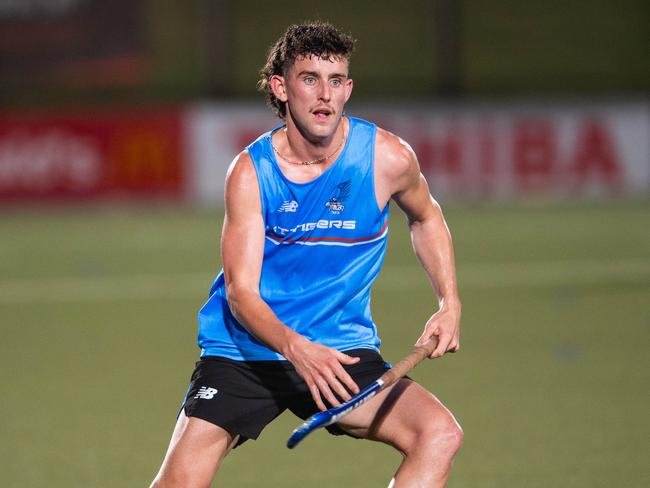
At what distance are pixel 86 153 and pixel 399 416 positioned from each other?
1269 centimetres

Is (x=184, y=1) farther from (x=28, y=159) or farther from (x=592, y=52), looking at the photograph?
(x=28, y=159)

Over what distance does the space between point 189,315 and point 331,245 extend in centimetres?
535

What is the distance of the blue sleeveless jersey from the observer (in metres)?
4.20

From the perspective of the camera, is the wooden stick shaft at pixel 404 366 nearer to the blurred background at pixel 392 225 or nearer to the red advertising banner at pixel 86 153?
the blurred background at pixel 392 225

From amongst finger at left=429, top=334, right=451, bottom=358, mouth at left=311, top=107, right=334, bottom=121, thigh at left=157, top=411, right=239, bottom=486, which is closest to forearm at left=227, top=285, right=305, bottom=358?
thigh at left=157, top=411, right=239, bottom=486

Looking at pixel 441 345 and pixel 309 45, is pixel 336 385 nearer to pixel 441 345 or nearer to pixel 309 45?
pixel 441 345

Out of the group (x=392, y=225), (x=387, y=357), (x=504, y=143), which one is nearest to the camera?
(x=387, y=357)

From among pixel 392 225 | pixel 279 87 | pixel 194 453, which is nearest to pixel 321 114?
pixel 279 87

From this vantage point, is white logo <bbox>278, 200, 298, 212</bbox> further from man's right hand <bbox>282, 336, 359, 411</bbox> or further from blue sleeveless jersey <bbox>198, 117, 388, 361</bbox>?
man's right hand <bbox>282, 336, 359, 411</bbox>

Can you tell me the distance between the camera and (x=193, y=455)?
13.3 feet

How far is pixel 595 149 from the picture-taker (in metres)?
16.3

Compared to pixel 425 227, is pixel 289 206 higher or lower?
higher

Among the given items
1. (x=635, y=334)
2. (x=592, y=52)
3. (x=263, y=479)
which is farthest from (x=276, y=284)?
(x=592, y=52)

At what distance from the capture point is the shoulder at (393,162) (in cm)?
428
